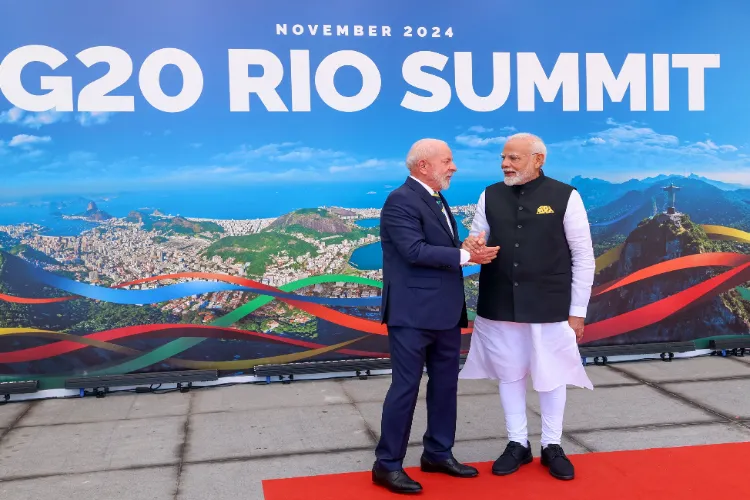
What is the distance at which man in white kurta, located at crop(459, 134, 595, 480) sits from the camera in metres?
3.30

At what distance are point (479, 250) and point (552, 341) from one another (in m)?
0.52

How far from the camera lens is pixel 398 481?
3186 mm

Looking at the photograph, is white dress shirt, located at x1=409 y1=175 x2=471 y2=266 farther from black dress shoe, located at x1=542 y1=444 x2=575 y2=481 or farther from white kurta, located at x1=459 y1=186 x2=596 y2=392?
black dress shoe, located at x1=542 y1=444 x2=575 y2=481

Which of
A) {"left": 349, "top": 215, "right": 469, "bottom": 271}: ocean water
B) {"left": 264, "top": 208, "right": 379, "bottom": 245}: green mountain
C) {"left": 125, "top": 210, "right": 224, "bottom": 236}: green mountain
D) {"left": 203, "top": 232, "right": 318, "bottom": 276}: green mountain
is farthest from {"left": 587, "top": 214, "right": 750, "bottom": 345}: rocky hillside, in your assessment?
{"left": 125, "top": 210, "right": 224, "bottom": 236}: green mountain

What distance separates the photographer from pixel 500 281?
3377mm

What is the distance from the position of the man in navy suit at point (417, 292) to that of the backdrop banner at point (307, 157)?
2.07m

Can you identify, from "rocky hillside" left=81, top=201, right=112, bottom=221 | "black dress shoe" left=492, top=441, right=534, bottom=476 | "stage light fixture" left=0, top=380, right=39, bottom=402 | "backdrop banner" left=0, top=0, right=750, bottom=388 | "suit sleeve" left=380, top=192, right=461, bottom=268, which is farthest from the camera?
"rocky hillside" left=81, top=201, right=112, bottom=221

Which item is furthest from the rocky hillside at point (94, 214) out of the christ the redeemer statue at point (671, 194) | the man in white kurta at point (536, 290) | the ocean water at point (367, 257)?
the christ the redeemer statue at point (671, 194)

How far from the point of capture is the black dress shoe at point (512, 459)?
3.38 meters

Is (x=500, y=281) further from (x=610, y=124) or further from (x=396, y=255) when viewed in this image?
(x=610, y=124)

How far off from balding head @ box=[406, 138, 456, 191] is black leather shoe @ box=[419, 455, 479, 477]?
3.81ft

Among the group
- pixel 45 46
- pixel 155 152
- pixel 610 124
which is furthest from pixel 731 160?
pixel 45 46

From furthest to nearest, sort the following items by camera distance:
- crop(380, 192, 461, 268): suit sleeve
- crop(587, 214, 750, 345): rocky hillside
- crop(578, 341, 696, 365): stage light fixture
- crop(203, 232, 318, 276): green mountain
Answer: crop(587, 214, 750, 345): rocky hillside
crop(578, 341, 696, 365): stage light fixture
crop(203, 232, 318, 276): green mountain
crop(380, 192, 461, 268): suit sleeve

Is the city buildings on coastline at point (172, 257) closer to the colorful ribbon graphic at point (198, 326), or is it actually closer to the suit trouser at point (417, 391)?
the colorful ribbon graphic at point (198, 326)
